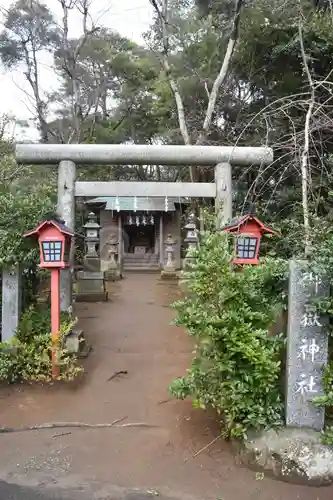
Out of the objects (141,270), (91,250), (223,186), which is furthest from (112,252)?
(223,186)

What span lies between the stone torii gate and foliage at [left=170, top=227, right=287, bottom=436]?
Result: 9.46ft

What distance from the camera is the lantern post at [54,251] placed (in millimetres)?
5957

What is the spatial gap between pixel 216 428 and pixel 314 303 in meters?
1.83

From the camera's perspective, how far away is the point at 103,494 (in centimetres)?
→ 379

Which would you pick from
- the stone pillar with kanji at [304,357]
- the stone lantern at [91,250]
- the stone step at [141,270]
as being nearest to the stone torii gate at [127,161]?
the stone pillar with kanji at [304,357]

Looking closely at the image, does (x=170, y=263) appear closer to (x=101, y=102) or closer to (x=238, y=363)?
(x=101, y=102)

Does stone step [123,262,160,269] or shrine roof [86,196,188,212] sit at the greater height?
shrine roof [86,196,188,212]

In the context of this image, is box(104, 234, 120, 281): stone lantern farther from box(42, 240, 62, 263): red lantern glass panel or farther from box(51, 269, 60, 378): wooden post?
box(42, 240, 62, 263): red lantern glass panel

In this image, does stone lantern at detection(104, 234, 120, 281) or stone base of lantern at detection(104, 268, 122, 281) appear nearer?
stone base of lantern at detection(104, 268, 122, 281)

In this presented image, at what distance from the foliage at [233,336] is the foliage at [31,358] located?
84.8 inches

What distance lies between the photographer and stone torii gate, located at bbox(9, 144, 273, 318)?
23.7ft

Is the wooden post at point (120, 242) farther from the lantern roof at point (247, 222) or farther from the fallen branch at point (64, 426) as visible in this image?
the fallen branch at point (64, 426)

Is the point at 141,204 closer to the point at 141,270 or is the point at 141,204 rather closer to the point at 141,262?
the point at 141,262

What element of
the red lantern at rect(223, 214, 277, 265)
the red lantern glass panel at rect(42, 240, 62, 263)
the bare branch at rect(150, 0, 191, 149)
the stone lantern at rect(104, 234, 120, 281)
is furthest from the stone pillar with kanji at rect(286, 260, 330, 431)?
the stone lantern at rect(104, 234, 120, 281)
